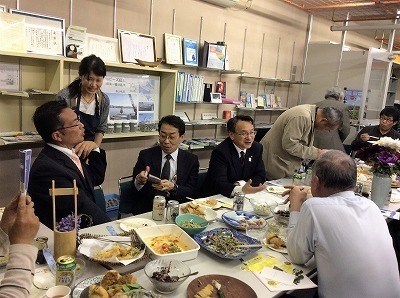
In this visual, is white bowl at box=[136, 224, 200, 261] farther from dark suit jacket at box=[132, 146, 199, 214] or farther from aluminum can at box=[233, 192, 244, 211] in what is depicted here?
dark suit jacket at box=[132, 146, 199, 214]

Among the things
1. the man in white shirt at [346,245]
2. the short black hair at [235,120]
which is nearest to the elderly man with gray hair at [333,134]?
the short black hair at [235,120]

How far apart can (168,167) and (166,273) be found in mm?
1299

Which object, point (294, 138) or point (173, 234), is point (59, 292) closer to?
point (173, 234)

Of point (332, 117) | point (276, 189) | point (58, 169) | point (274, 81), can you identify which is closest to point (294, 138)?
point (332, 117)

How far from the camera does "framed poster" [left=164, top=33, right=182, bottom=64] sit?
13.5 ft

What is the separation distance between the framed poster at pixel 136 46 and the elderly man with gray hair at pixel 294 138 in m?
1.67

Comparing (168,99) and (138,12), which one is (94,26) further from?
(168,99)

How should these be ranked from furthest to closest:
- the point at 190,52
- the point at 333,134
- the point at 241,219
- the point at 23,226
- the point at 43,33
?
the point at 333,134 → the point at 190,52 → the point at 43,33 → the point at 241,219 → the point at 23,226

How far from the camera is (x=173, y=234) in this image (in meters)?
1.75

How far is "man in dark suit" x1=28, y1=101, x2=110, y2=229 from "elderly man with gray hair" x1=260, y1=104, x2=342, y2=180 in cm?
195

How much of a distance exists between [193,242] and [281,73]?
507 centimetres

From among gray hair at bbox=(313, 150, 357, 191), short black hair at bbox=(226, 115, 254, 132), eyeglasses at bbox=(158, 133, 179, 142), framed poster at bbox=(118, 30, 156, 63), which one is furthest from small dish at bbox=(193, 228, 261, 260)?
framed poster at bbox=(118, 30, 156, 63)

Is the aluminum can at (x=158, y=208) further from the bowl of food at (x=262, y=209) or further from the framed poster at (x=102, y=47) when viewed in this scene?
the framed poster at (x=102, y=47)

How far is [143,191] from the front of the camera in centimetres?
250
